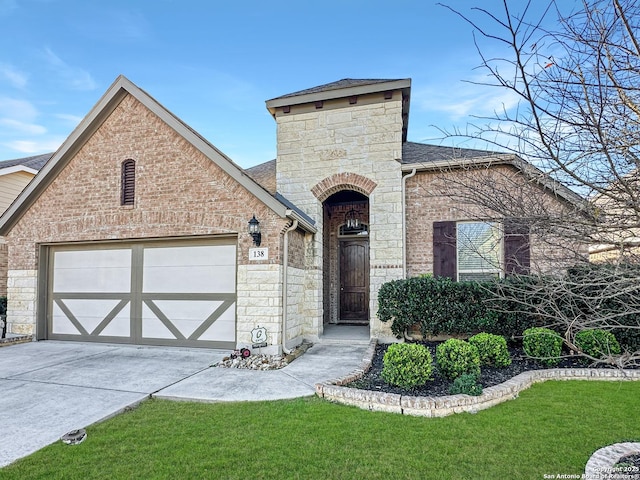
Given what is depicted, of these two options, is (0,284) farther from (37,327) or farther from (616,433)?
(616,433)

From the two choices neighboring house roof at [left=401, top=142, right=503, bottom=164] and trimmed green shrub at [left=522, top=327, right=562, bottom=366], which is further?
neighboring house roof at [left=401, top=142, right=503, bottom=164]

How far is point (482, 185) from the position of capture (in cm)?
272

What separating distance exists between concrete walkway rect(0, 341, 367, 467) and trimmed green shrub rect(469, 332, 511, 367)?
2.10 meters

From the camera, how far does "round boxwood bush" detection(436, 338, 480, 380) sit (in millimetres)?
5410

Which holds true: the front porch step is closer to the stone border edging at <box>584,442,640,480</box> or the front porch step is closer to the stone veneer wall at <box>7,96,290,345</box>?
the stone veneer wall at <box>7,96,290,345</box>

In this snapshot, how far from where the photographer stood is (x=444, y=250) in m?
9.01

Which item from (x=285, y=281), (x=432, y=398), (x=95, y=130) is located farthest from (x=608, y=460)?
(x=95, y=130)

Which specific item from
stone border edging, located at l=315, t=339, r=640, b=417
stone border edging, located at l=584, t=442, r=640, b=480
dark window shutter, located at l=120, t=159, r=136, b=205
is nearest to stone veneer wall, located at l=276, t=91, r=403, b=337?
dark window shutter, located at l=120, t=159, r=136, b=205

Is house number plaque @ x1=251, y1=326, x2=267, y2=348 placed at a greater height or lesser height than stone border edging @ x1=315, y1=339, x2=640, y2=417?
greater

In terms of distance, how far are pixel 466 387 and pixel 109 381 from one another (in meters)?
5.17

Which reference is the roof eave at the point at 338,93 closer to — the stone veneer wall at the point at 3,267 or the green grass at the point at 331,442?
the green grass at the point at 331,442

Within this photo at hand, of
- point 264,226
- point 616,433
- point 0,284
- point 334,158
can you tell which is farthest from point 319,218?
point 0,284

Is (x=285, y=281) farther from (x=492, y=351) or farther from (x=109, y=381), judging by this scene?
(x=492, y=351)

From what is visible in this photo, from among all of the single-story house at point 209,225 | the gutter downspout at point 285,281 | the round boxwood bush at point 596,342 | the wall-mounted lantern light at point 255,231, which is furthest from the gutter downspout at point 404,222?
the round boxwood bush at point 596,342
